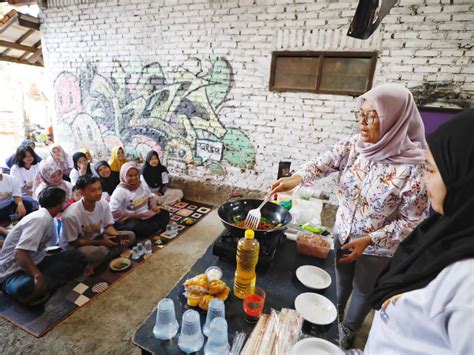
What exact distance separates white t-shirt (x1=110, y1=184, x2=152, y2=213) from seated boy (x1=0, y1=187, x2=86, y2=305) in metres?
0.99

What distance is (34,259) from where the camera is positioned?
7.38ft

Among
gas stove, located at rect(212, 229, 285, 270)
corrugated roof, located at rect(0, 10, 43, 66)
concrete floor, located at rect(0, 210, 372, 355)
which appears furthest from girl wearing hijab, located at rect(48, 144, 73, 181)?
gas stove, located at rect(212, 229, 285, 270)

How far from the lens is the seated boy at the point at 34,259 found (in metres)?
2.10

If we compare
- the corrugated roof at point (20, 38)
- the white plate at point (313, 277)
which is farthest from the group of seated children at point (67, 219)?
the corrugated roof at point (20, 38)

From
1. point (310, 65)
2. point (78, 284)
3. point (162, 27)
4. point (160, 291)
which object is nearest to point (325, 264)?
point (160, 291)

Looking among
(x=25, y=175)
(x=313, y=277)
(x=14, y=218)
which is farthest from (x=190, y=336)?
(x=25, y=175)

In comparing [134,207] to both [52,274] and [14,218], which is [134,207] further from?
[14,218]

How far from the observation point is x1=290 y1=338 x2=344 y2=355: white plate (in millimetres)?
945

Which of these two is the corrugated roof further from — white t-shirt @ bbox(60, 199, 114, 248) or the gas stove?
the gas stove

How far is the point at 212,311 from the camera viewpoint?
1080 mm

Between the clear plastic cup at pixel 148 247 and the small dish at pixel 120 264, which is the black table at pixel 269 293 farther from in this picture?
the clear plastic cup at pixel 148 247

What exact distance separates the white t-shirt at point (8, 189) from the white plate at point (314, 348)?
4.21m

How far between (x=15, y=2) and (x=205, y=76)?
16.1 ft

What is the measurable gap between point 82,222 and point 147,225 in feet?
3.00
